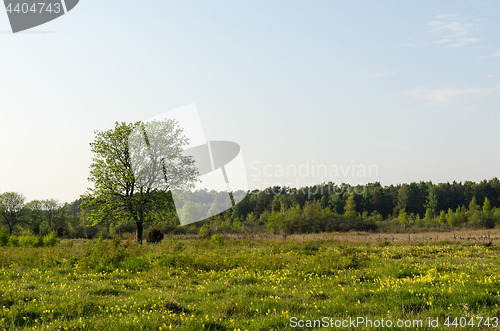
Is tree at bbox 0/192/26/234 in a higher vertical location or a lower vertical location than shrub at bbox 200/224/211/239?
higher

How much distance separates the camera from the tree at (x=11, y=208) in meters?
80.9

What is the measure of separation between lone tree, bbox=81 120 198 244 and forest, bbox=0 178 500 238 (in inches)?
45.3

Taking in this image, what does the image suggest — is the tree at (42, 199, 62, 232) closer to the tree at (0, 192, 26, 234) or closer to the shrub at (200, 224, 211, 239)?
the tree at (0, 192, 26, 234)

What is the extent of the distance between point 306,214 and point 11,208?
71673mm

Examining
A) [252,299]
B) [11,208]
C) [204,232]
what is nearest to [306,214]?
[204,232]

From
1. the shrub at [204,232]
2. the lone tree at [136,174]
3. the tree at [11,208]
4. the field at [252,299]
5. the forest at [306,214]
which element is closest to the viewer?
the field at [252,299]

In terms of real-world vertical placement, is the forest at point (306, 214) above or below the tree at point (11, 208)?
below

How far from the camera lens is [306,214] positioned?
221 ft

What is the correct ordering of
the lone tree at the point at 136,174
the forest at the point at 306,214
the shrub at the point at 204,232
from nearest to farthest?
the lone tree at the point at 136,174 → the shrub at the point at 204,232 → the forest at the point at 306,214

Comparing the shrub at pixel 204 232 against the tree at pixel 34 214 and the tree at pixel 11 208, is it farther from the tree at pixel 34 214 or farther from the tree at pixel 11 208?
the tree at pixel 11 208

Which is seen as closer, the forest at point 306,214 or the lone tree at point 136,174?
the lone tree at point 136,174

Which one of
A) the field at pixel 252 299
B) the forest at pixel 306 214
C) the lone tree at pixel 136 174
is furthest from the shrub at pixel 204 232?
the field at pixel 252 299

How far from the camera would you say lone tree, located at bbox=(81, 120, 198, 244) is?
2980 cm

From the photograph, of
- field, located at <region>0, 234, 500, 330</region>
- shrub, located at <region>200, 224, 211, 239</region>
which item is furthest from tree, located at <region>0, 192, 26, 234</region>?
field, located at <region>0, 234, 500, 330</region>
